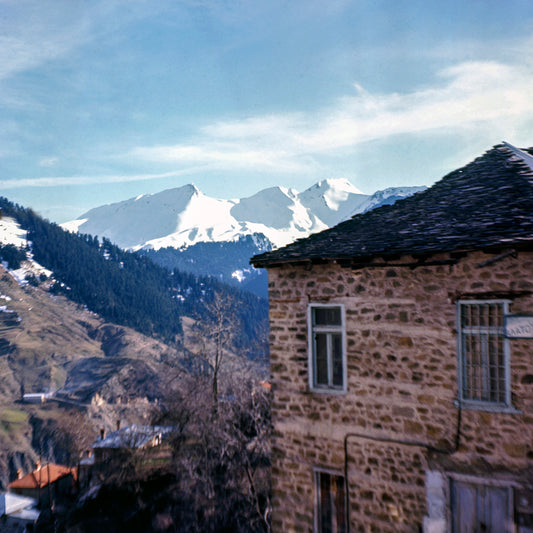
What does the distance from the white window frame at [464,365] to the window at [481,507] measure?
3.71 ft

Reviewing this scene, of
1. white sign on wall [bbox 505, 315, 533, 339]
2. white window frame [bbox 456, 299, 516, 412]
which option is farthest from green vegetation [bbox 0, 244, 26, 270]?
white sign on wall [bbox 505, 315, 533, 339]

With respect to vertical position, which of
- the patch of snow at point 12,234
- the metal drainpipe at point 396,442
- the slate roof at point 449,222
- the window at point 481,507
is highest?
the patch of snow at point 12,234

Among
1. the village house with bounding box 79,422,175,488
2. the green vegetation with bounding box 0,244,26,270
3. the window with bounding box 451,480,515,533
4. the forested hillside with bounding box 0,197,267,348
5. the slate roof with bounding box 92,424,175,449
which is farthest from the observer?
the green vegetation with bounding box 0,244,26,270

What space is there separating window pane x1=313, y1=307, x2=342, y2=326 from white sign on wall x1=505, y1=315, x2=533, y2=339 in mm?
2620

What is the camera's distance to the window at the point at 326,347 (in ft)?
26.3

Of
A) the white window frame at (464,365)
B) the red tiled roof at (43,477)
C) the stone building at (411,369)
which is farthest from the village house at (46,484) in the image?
the white window frame at (464,365)

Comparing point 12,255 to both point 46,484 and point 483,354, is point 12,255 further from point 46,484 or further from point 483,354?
point 483,354

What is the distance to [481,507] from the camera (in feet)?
22.0

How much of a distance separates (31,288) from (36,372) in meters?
40.6

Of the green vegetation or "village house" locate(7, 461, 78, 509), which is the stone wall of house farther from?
the green vegetation

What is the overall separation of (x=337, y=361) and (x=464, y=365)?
6.78 ft

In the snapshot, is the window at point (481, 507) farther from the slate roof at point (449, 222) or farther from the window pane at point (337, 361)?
the slate roof at point (449, 222)

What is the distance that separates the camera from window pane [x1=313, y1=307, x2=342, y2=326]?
809 centimetres

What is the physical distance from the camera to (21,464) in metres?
60.5
